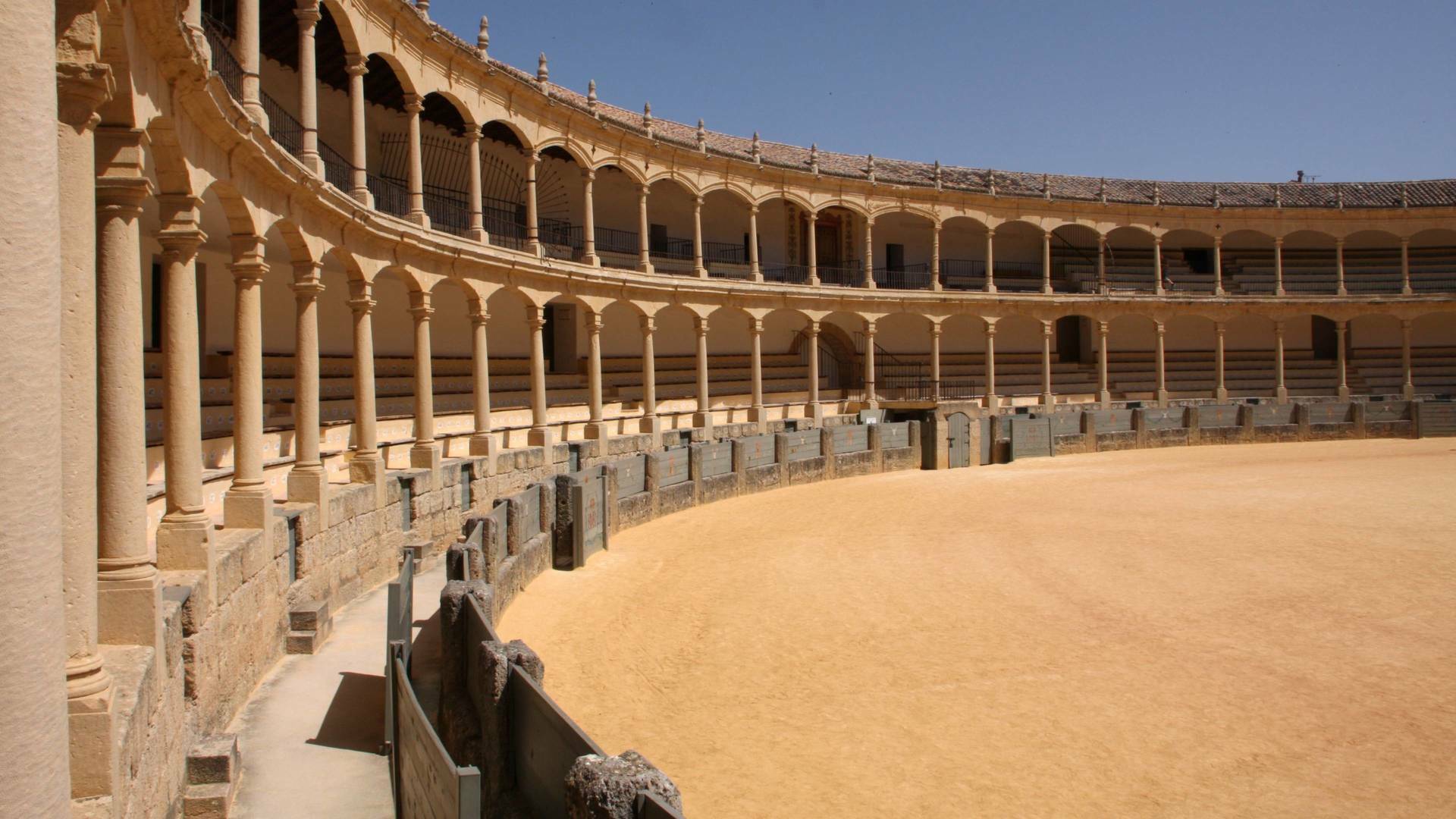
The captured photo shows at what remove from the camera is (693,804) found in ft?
18.7

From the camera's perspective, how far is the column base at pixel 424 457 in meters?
14.2

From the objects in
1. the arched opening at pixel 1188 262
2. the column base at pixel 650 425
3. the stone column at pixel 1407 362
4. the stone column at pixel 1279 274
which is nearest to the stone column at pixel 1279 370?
the stone column at pixel 1279 274

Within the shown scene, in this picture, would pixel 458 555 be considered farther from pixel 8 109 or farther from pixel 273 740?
pixel 8 109

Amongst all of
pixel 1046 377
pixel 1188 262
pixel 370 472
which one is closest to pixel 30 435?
pixel 370 472

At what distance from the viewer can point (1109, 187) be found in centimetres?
3534

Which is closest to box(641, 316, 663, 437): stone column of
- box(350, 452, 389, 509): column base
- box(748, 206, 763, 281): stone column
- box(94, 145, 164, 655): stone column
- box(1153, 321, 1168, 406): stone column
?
box(748, 206, 763, 281): stone column

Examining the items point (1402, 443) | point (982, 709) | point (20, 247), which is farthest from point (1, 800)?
point (1402, 443)

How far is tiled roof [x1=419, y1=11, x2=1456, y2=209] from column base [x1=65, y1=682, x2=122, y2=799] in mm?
25746

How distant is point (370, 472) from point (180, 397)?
17.4 feet

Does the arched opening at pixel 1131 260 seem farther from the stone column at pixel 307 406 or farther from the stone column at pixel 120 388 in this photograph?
the stone column at pixel 120 388

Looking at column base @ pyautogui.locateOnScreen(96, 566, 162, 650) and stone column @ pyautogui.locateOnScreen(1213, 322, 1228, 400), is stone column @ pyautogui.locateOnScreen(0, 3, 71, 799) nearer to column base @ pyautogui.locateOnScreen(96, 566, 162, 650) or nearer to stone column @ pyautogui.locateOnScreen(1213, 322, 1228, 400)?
column base @ pyautogui.locateOnScreen(96, 566, 162, 650)

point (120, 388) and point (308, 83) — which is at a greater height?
Result: point (308, 83)

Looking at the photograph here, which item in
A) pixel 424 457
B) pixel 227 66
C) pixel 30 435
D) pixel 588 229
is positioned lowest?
pixel 424 457

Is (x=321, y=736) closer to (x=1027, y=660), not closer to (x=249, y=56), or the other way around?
(x=1027, y=660)
